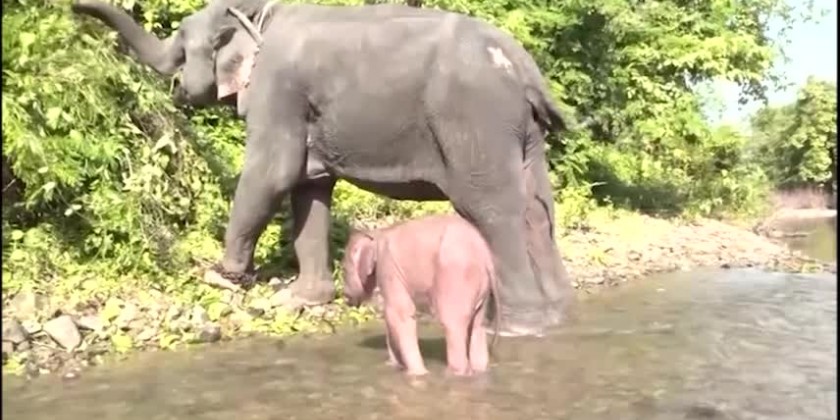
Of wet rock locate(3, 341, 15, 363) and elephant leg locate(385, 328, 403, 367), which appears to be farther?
elephant leg locate(385, 328, 403, 367)

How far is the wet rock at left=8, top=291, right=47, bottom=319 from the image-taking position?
23.8 ft

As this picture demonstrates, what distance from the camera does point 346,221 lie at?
35.8 ft

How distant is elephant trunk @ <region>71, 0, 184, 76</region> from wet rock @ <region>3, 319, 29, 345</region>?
9.33ft

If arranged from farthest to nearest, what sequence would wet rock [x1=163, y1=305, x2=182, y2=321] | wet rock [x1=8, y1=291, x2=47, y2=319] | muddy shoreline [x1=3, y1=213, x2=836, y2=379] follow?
wet rock [x1=163, y1=305, x2=182, y2=321], wet rock [x1=8, y1=291, x2=47, y2=319], muddy shoreline [x1=3, y1=213, x2=836, y2=379]

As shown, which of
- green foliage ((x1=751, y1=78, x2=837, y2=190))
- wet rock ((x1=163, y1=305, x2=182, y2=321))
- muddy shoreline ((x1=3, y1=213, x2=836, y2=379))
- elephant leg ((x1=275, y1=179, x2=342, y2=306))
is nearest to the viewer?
muddy shoreline ((x1=3, y1=213, x2=836, y2=379))

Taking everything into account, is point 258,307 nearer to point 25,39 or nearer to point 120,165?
point 120,165

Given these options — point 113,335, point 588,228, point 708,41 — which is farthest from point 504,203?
point 708,41

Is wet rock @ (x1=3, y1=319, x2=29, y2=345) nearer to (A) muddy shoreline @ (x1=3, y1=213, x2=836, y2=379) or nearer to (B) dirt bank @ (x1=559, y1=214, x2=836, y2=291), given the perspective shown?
(A) muddy shoreline @ (x1=3, y1=213, x2=836, y2=379)

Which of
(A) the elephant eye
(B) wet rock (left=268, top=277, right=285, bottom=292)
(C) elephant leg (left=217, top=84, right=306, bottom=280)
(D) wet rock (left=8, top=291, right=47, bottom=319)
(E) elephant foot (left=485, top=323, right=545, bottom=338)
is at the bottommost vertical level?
(E) elephant foot (left=485, top=323, right=545, bottom=338)

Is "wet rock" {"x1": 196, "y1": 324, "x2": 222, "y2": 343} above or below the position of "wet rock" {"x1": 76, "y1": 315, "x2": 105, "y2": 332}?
below

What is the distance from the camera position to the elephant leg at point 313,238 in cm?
873

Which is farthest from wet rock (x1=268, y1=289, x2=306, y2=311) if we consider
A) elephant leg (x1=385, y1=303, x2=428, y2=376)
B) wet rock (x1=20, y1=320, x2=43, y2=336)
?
elephant leg (x1=385, y1=303, x2=428, y2=376)

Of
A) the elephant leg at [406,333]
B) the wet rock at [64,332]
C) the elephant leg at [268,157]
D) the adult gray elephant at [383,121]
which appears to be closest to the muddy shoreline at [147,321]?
the wet rock at [64,332]

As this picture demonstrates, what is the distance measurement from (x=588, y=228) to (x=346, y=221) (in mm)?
4546
